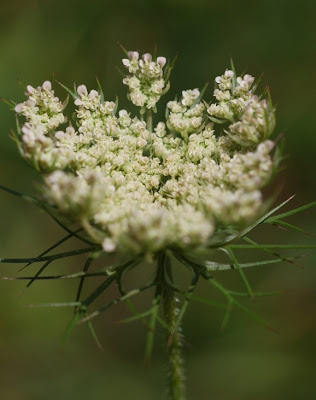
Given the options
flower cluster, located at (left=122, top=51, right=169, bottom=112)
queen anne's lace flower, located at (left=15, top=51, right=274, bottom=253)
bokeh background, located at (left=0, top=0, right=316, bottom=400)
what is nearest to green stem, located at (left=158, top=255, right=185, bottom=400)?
queen anne's lace flower, located at (left=15, top=51, right=274, bottom=253)

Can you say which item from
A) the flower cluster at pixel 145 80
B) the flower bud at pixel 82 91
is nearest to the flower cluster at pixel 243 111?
the flower cluster at pixel 145 80

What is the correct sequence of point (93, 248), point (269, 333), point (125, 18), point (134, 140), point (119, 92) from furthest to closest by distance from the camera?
point (125, 18) < point (119, 92) < point (269, 333) < point (134, 140) < point (93, 248)

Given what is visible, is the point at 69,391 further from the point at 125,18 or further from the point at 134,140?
the point at 125,18

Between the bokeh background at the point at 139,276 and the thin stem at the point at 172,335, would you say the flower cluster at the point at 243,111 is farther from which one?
the bokeh background at the point at 139,276

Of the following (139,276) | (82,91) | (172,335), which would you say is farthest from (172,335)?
(139,276)

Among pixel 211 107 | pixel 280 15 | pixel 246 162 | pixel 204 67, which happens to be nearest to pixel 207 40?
pixel 204 67

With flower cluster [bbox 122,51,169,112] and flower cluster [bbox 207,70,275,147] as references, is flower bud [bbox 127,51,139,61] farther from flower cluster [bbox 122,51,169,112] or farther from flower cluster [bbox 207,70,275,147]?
flower cluster [bbox 207,70,275,147]
